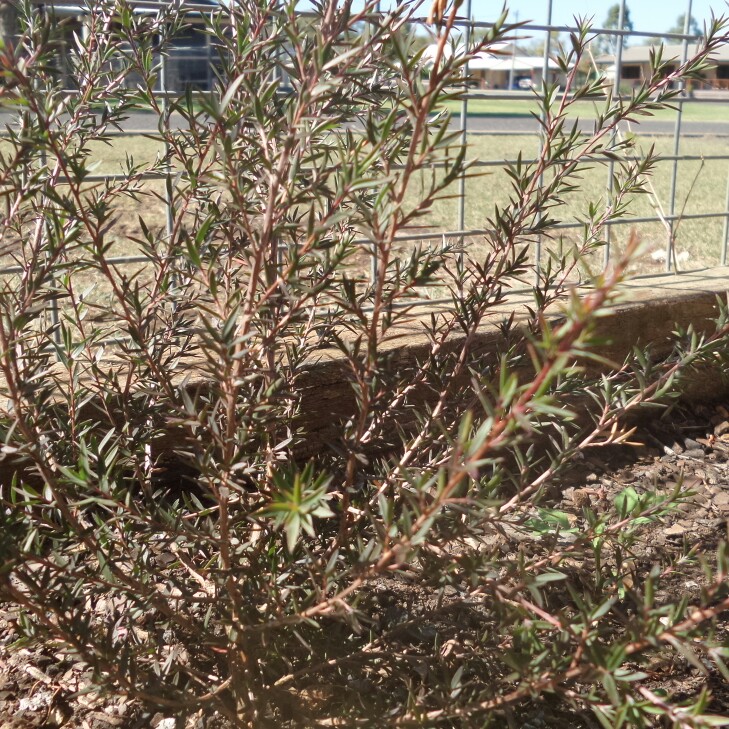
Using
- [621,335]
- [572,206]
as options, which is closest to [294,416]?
[621,335]

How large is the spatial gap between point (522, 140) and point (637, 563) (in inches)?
546

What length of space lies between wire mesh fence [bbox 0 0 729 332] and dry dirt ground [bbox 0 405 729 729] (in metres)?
0.79

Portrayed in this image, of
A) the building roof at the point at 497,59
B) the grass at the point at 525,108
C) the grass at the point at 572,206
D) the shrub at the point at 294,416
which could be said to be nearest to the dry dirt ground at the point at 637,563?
the shrub at the point at 294,416

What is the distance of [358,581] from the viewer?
1.22 m

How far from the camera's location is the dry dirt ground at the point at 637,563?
1811 millimetres

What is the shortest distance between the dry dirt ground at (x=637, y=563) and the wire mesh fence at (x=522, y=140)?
0.79m

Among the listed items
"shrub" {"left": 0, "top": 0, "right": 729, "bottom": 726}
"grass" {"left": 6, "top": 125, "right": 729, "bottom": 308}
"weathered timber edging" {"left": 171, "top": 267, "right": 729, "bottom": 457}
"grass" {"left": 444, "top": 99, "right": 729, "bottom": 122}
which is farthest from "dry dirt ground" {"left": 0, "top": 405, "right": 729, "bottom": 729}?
"grass" {"left": 444, "top": 99, "right": 729, "bottom": 122}

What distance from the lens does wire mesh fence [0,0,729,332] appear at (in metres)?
2.07

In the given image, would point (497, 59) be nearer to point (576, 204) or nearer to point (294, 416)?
point (294, 416)

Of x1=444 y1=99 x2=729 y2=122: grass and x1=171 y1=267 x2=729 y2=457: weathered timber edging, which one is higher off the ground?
x1=444 y1=99 x2=729 y2=122: grass

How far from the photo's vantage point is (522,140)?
15445 mm

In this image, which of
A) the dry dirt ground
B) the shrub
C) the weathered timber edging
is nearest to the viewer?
the shrub

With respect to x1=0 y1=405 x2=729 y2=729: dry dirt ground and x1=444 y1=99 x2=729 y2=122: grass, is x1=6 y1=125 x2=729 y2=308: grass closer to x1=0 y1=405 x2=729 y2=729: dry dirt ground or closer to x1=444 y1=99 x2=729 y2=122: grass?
x1=444 y1=99 x2=729 y2=122: grass

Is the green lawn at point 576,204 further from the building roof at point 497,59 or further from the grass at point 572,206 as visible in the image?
the building roof at point 497,59
